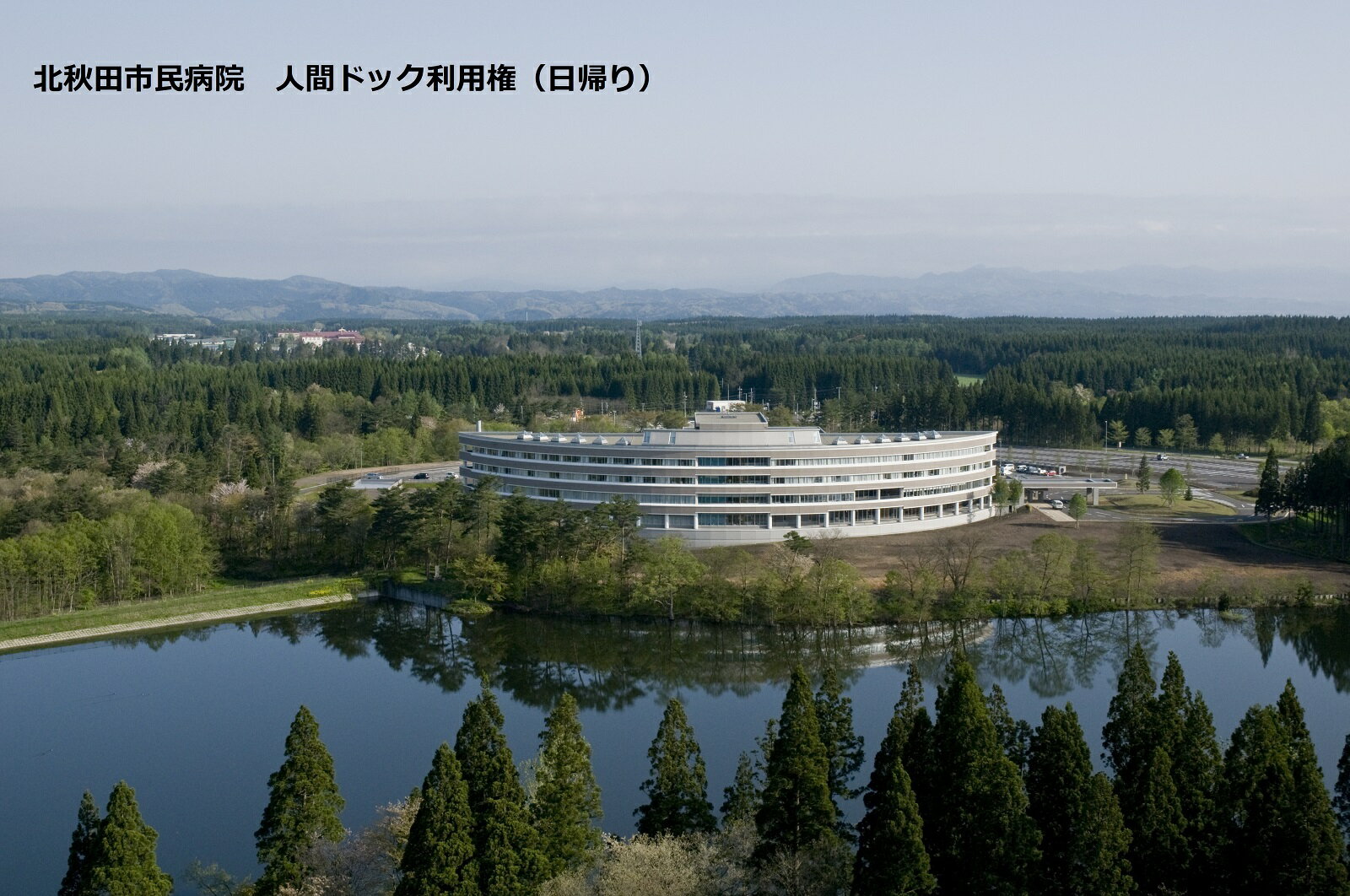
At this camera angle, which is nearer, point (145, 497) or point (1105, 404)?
point (145, 497)

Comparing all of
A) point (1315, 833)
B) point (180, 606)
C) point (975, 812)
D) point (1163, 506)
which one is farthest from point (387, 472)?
point (1315, 833)

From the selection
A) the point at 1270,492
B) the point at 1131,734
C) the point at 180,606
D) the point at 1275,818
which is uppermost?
the point at 1270,492

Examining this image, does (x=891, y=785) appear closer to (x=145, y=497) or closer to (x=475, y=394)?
(x=145, y=497)

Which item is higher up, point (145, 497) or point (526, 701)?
point (145, 497)

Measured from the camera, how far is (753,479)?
4088 cm

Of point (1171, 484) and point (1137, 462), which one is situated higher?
point (1171, 484)

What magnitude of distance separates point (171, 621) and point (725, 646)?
1511 centimetres

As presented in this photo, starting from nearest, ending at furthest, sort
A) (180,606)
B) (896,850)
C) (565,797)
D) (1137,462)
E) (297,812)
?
1. (896,850)
2. (297,812)
3. (565,797)
4. (180,606)
5. (1137,462)

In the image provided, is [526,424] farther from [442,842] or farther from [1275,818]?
[1275,818]

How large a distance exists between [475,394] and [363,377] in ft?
22.5

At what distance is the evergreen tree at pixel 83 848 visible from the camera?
14.4m

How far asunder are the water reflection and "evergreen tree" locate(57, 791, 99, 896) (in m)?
12.8

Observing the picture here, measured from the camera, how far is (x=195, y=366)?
266ft

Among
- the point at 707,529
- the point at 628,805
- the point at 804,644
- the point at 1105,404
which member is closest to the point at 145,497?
the point at 707,529
